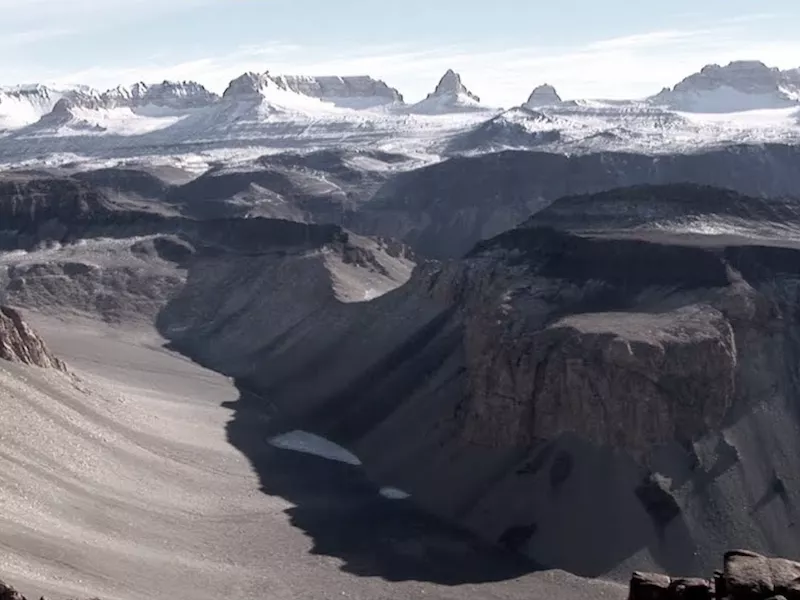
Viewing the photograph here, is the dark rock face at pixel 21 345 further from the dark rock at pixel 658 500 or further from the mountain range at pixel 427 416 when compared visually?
the dark rock at pixel 658 500

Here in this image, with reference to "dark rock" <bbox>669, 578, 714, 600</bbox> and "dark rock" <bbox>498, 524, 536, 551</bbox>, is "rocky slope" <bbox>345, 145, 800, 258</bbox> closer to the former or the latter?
"dark rock" <bbox>498, 524, 536, 551</bbox>

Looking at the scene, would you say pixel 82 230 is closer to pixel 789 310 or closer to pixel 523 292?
pixel 523 292

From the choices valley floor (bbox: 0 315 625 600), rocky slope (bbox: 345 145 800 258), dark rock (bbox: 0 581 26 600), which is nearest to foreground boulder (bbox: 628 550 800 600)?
dark rock (bbox: 0 581 26 600)

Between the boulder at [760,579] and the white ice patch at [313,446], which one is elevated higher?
the boulder at [760,579]

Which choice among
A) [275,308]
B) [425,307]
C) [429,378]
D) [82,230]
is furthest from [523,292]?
[82,230]

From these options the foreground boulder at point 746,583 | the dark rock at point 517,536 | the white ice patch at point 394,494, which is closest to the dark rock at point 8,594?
the foreground boulder at point 746,583

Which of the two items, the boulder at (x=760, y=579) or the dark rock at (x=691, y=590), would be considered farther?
the dark rock at (x=691, y=590)

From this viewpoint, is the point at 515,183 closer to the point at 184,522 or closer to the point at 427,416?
the point at 427,416
